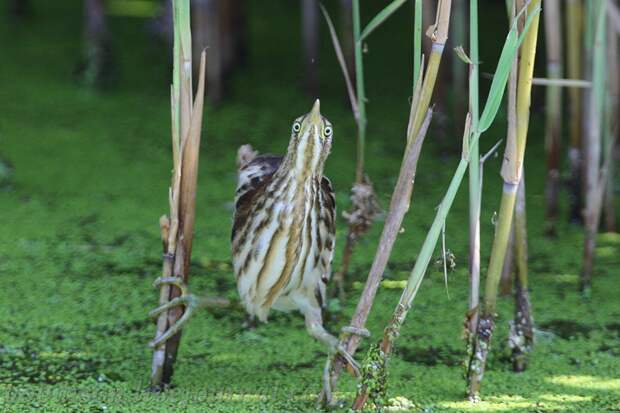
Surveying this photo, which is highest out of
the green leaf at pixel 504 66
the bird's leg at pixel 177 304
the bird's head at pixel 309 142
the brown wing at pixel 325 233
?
the green leaf at pixel 504 66

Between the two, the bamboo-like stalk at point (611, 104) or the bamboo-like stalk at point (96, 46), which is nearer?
the bamboo-like stalk at point (611, 104)

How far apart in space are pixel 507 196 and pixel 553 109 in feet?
3.09

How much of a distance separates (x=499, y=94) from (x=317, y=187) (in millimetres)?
438

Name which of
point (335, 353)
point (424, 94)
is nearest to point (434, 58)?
point (424, 94)

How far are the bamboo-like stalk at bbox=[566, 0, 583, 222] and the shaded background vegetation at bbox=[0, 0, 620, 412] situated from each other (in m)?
0.09

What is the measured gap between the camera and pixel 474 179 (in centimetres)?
202

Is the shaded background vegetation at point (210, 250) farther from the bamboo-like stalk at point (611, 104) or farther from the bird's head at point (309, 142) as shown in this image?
the bird's head at point (309, 142)

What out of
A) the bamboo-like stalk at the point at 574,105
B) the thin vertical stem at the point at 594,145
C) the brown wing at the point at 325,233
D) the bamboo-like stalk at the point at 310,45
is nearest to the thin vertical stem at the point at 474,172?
the brown wing at the point at 325,233

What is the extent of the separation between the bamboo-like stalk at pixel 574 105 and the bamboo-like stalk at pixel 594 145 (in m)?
0.14

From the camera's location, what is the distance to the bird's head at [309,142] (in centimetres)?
197

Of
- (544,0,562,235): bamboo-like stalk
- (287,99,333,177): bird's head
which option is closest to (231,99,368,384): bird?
(287,99,333,177): bird's head

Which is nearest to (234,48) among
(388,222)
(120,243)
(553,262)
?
(120,243)

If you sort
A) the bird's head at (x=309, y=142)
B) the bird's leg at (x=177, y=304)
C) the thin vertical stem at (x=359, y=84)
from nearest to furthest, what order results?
the bird's head at (x=309, y=142)
the bird's leg at (x=177, y=304)
the thin vertical stem at (x=359, y=84)

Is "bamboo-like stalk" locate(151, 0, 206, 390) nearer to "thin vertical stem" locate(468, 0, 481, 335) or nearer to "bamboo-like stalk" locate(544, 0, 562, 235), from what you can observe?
"thin vertical stem" locate(468, 0, 481, 335)
